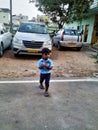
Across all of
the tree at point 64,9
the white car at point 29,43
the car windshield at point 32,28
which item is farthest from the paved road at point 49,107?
the tree at point 64,9

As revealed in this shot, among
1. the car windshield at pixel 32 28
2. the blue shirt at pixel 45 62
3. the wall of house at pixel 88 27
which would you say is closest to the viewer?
the blue shirt at pixel 45 62

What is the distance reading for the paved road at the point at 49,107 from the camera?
388cm

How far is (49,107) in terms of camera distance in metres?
4.64

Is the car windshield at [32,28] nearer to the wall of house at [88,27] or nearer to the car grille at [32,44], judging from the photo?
the car grille at [32,44]

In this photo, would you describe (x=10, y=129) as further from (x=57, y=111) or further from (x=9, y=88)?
(x=9, y=88)

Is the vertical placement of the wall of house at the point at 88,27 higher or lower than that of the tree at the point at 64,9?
lower

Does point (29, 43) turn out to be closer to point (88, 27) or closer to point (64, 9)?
point (64, 9)

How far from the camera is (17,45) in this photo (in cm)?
987

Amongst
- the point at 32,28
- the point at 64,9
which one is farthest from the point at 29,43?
the point at 64,9

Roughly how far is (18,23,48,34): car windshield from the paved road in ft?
17.8

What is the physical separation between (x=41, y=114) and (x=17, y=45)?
608cm

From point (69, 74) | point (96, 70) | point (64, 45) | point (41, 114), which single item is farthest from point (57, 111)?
point (64, 45)

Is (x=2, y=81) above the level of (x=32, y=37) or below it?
below

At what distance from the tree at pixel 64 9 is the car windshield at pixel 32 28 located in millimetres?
6453
